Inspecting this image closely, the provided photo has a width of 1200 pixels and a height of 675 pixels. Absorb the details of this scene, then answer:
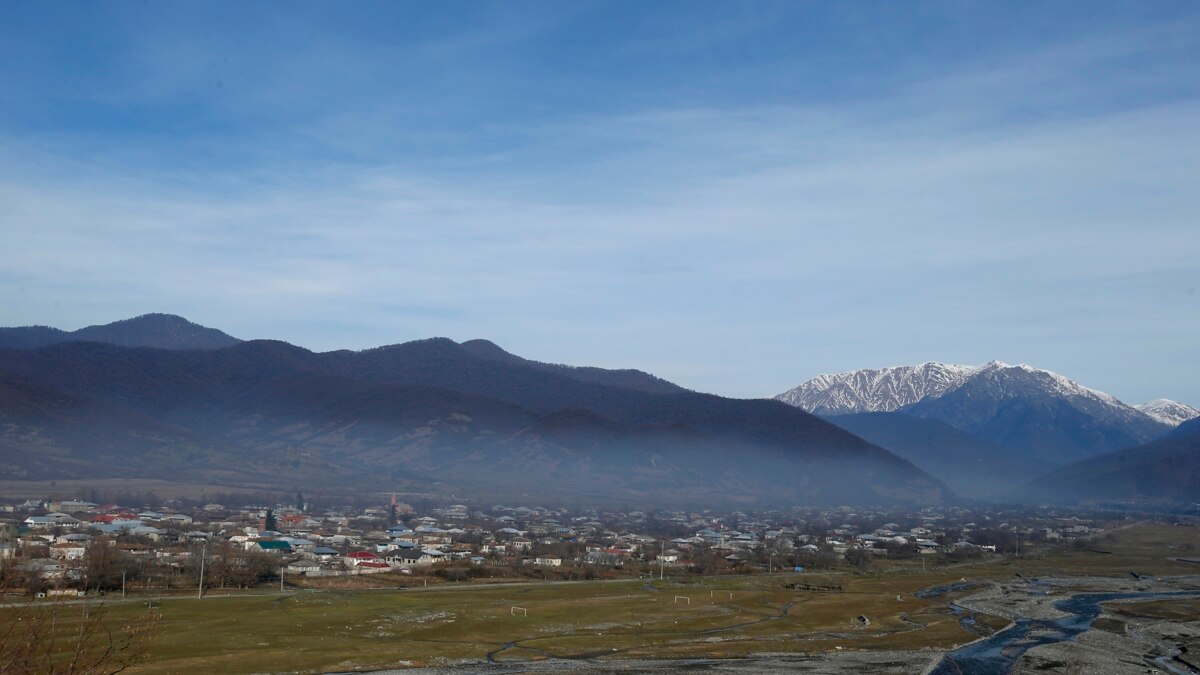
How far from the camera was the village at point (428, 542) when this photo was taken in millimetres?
62219

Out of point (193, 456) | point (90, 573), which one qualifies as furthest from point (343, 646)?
point (193, 456)

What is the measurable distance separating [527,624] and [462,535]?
176 ft

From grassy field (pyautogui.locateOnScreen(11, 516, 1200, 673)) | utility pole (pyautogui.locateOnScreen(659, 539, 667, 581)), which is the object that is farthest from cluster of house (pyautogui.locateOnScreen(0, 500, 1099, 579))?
grassy field (pyautogui.locateOnScreen(11, 516, 1200, 673))

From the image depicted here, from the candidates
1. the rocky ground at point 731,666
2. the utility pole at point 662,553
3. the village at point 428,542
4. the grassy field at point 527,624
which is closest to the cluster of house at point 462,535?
the village at point 428,542

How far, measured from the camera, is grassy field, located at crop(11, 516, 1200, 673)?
130 ft

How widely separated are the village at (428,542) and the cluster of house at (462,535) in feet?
0.67

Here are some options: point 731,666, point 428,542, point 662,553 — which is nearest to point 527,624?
point 731,666

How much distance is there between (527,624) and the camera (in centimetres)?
4866

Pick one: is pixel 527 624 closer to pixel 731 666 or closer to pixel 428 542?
pixel 731 666

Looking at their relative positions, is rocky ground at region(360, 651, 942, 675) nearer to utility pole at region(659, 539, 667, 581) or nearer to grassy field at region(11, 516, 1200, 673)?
grassy field at region(11, 516, 1200, 673)

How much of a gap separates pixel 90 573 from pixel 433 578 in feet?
74.6

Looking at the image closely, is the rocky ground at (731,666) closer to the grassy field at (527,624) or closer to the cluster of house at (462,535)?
the grassy field at (527,624)

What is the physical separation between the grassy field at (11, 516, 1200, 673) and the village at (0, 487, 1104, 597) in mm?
7518

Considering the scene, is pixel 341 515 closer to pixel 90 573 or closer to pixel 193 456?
pixel 90 573
